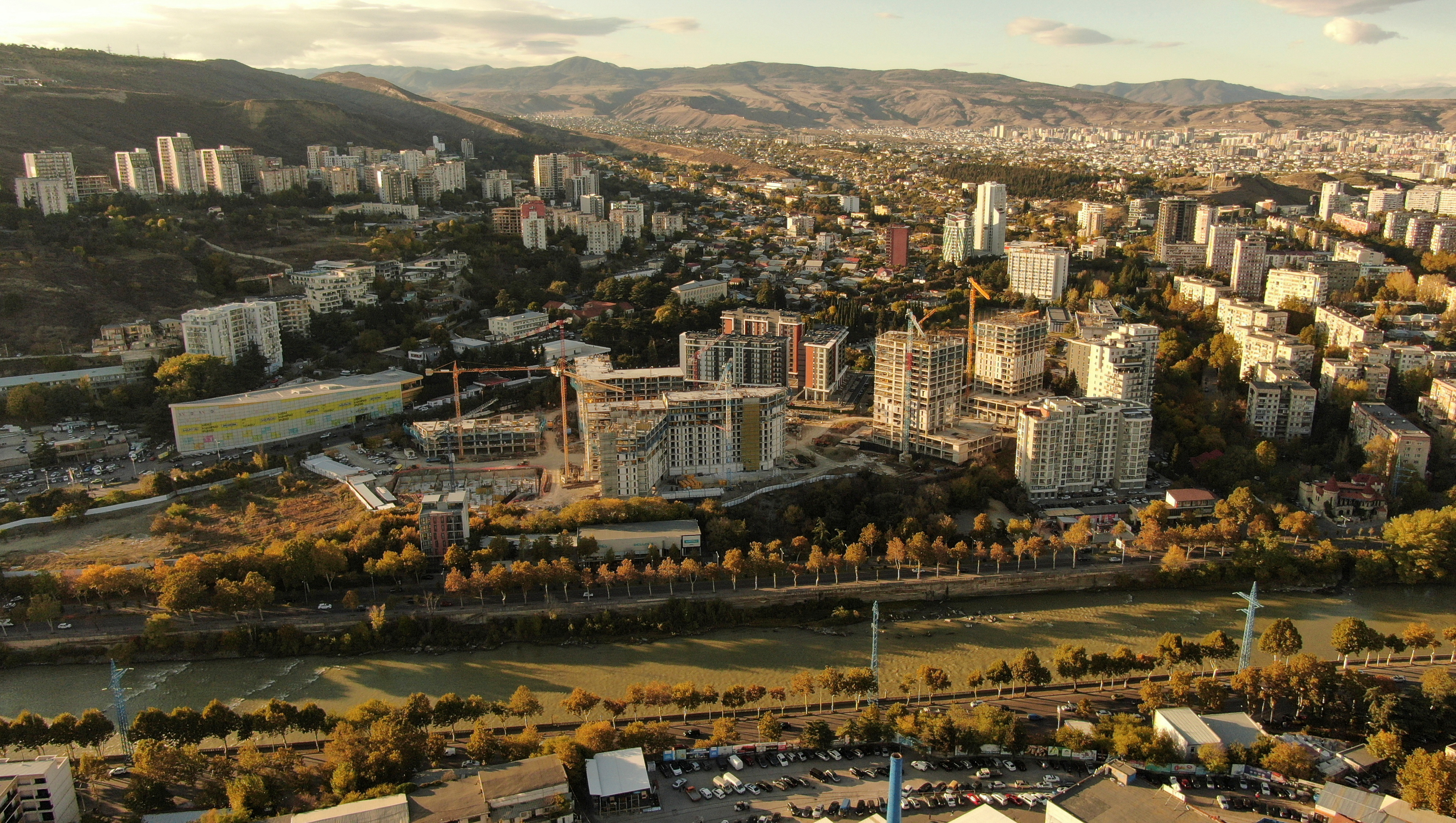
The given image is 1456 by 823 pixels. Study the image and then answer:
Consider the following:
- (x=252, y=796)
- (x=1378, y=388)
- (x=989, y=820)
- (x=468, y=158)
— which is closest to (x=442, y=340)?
(x=252, y=796)

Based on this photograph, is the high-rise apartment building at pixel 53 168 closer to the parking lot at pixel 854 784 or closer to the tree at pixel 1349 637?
the parking lot at pixel 854 784

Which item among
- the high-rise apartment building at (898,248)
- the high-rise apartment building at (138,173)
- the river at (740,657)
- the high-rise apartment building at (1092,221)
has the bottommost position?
the river at (740,657)

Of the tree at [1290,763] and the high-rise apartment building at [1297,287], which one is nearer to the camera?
the tree at [1290,763]

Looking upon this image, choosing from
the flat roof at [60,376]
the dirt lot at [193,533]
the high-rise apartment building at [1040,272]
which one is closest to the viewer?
the dirt lot at [193,533]

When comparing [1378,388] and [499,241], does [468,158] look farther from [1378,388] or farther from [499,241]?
[1378,388]

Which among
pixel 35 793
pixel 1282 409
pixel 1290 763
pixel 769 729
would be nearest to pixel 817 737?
pixel 769 729

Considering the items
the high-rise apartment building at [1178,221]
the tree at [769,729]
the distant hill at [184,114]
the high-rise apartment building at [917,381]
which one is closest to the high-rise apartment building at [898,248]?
the high-rise apartment building at [1178,221]

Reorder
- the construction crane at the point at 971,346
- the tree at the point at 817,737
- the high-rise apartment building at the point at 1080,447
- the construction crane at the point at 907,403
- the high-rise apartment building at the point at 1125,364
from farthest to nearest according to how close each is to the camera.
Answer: the construction crane at the point at 971,346 < the high-rise apartment building at the point at 1125,364 < the construction crane at the point at 907,403 < the high-rise apartment building at the point at 1080,447 < the tree at the point at 817,737
